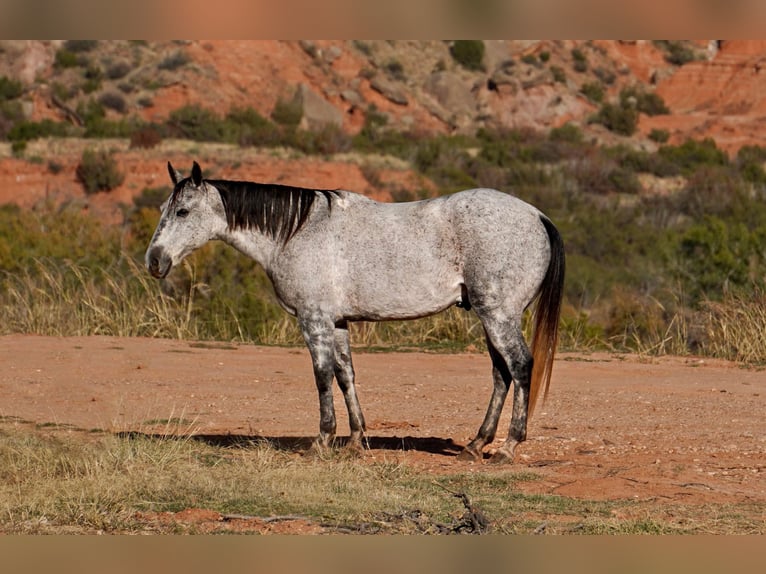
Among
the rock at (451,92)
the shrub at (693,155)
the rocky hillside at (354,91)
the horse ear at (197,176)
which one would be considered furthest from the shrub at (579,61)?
the horse ear at (197,176)

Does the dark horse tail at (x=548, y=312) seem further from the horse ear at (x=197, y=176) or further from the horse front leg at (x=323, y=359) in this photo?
the horse ear at (x=197, y=176)

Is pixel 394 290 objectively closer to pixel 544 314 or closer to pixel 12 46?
pixel 544 314

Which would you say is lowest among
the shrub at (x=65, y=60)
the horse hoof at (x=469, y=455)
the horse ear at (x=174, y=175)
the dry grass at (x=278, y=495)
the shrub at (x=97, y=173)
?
the shrub at (x=97, y=173)

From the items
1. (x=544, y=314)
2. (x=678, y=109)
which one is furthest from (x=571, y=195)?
(x=544, y=314)

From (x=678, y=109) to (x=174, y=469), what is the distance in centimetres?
6593

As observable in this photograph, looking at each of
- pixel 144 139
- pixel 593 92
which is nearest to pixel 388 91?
pixel 593 92

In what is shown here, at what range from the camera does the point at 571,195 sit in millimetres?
45250

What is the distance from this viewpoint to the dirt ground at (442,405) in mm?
8258

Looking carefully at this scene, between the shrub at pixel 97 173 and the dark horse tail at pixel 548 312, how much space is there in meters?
33.8

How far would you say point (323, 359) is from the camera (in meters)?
8.78

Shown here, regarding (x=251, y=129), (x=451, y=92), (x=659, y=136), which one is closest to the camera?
(x=251, y=129)

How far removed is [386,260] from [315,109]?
49248mm

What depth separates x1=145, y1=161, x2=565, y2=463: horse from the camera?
8461 mm

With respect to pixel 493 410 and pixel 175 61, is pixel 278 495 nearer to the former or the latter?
pixel 493 410
